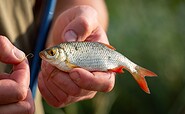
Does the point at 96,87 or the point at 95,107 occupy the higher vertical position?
the point at 96,87

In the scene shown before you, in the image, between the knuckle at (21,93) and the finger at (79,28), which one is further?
the finger at (79,28)

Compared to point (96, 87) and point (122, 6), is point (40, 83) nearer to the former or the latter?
point (96, 87)

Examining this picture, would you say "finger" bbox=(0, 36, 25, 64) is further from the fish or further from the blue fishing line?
the blue fishing line

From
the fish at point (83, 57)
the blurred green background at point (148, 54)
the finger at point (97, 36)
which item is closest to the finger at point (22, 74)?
the fish at point (83, 57)

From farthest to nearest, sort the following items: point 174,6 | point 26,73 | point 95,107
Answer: point 174,6 < point 95,107 < point 26,73

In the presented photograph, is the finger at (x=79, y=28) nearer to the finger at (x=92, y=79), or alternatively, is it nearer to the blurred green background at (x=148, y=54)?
the finger at (x=92, y=79)

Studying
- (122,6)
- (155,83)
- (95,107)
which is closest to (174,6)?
(122,6)

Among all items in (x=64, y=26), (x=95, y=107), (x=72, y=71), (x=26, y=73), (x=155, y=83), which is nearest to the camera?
(x=26, y=73)
